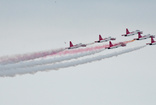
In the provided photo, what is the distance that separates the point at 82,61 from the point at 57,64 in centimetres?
771

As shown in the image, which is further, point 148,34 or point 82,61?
point 148,34

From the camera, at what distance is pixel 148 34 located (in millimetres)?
114938

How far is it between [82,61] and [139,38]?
2277 cm

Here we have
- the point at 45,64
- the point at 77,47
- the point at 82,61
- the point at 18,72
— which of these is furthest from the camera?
the point at 77,47

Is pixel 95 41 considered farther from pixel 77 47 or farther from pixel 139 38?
pixel 139 38

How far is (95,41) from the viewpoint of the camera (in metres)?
113

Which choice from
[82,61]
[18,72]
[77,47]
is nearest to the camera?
[18,72]

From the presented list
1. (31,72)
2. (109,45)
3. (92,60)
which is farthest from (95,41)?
(31,72)

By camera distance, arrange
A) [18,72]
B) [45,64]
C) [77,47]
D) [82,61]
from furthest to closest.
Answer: [77,47], [82,61], [45,64], [18,72]

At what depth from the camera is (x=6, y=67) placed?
87.6 metres

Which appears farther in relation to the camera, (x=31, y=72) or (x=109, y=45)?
(x=109, y=45)

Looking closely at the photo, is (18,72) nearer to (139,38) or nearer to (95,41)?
(95,41)

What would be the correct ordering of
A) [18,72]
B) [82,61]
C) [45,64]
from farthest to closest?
[82,61] < [45,64] < [18,72]

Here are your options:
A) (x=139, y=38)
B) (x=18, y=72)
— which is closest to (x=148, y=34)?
(x=139, y=38)
